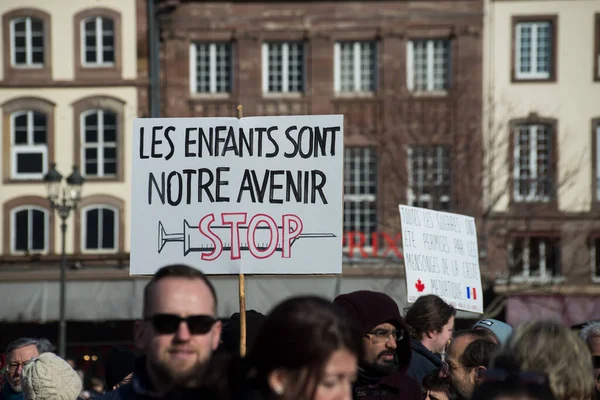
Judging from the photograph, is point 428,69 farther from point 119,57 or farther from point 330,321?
point 330,321

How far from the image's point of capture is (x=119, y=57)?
34.3m

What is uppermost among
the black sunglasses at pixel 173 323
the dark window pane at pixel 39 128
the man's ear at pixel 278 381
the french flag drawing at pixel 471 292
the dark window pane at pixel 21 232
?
the dark window pane at pixel 39 128

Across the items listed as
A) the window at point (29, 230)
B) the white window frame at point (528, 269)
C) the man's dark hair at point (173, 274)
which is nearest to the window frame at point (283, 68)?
the window at point (29, 230)

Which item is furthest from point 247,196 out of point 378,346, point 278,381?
point 278,381

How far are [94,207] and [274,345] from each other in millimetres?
31482

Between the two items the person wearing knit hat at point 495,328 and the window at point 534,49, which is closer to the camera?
the person wearing knit hat at point 495,328

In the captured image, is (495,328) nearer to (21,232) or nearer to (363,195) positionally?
(363,195)

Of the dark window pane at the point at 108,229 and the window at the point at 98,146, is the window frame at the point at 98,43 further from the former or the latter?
the dark window pane at the point at 108,229

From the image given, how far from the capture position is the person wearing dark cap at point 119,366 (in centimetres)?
670

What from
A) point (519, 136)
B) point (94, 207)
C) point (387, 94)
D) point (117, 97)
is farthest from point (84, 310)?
point (519, 136)

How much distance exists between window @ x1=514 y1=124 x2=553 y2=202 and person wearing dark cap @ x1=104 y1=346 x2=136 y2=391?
88.0 feet

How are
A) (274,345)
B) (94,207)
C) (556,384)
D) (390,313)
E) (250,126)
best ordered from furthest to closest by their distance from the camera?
(94,207), (250,126), (390,313), (556,384), (274,345)

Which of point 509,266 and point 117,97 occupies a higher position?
point 117,97

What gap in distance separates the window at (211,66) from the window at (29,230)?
5215mm
